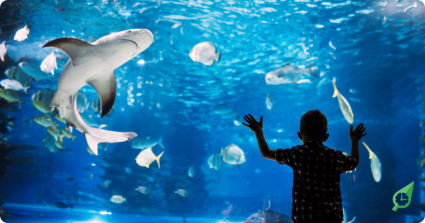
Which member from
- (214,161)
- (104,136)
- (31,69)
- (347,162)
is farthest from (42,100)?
(347,162)

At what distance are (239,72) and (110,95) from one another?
37.2ft

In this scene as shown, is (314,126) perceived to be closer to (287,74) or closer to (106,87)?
(106,87)

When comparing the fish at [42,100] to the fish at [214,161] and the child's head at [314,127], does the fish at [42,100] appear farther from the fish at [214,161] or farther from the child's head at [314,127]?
the child's head at [314,127]

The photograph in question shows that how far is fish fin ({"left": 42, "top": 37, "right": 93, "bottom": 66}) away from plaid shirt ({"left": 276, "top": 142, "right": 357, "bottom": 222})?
7.60ft

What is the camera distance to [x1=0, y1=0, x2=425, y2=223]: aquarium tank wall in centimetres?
546

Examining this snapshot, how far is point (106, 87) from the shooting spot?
2746 millimetres

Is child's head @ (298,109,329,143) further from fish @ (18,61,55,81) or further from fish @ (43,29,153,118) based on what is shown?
fish @ (18,61,55,81)

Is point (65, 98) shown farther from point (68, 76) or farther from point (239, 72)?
point (239, 72)

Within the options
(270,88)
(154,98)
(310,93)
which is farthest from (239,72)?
(154,98)

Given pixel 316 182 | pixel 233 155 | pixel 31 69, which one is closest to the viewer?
pixel 316 182

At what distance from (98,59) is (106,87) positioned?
1.47 feet

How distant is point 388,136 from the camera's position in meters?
17.1

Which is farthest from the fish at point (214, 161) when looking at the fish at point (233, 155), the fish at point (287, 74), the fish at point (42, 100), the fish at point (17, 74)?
the fish at point (17, 74)

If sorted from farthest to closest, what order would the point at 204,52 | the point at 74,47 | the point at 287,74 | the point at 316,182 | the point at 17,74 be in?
the point at 17,74
the point at 287,74
the point at 204,52
the point at 74,47
the point at 316,182
